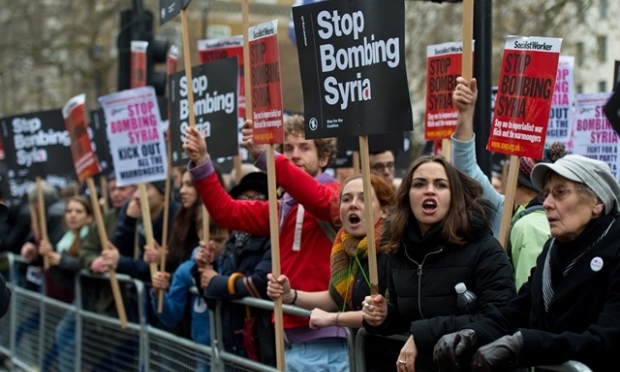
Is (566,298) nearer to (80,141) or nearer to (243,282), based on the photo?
(243,282)

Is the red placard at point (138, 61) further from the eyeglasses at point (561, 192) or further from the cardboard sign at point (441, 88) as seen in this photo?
the eyeglasses at point (561, 192)

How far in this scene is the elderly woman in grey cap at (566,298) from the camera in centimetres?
438

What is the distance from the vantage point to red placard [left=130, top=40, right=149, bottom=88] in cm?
1058

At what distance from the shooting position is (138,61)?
10.7 meters

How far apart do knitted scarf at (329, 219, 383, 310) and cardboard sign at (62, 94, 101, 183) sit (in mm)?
4118

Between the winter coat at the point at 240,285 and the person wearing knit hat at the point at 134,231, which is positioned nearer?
the winter coat at the point at 240,285

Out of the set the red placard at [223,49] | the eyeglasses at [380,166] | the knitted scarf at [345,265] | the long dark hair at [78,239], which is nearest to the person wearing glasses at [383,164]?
the eyeglasses at [380,166]

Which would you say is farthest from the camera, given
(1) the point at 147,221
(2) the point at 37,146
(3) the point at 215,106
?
(2) the point at 37,146

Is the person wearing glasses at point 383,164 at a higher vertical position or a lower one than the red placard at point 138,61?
lower

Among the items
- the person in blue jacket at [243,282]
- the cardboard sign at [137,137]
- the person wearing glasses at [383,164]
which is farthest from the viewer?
the cardboard sign at [137,137]

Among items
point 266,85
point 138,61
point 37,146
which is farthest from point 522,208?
point 37,146

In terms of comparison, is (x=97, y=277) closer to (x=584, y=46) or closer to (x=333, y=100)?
(x=333, y=100)

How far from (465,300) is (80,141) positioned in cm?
561

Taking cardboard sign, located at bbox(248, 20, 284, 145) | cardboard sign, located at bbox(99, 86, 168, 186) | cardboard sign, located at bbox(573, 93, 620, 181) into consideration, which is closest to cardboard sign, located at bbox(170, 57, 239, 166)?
cardboard sign, located at bbox(99, 86, 168, 186)
